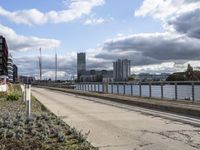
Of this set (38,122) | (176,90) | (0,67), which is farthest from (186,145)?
(0,67)

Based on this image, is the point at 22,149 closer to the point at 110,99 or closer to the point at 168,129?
the point at 168,129

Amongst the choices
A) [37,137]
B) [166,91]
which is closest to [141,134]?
[37,137]

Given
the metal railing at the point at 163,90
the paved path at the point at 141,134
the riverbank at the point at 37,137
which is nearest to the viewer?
the riverbank at the point at 37,137

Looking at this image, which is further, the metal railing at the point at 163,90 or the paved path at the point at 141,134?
the metal railing at the point at 163,90

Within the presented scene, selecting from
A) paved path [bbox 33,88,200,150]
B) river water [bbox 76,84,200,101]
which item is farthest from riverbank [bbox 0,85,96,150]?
river water [bbox 76,84,200,101]

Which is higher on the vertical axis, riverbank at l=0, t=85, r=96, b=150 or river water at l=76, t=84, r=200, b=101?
river water at l=76, t=84, r=200, b=101

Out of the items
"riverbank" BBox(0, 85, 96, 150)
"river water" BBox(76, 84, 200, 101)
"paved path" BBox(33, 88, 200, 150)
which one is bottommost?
"paved path" BBox(33, 88, 200, 150)

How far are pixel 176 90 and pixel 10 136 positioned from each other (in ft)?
55.3

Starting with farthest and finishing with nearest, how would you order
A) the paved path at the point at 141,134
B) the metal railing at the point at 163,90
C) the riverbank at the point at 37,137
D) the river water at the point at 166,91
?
the river water at the point at 166,91, the metal railing at the point at 163,90, the paved path at the point at 141,134, the riverbank at the point at 37,137

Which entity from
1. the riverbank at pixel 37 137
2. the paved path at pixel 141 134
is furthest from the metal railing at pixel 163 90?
the riverbank at pixel 37 137

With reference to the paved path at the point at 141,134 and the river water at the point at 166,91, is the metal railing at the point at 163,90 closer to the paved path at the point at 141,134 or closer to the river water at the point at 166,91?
the river water at the point at 166,91

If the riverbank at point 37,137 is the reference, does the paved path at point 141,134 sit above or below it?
below

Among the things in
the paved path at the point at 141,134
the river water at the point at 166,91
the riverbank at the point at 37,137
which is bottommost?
the paved path at the point at 141,134

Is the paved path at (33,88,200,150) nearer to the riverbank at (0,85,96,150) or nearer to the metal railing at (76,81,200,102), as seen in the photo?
the riverbank at (0,85,96,150)
